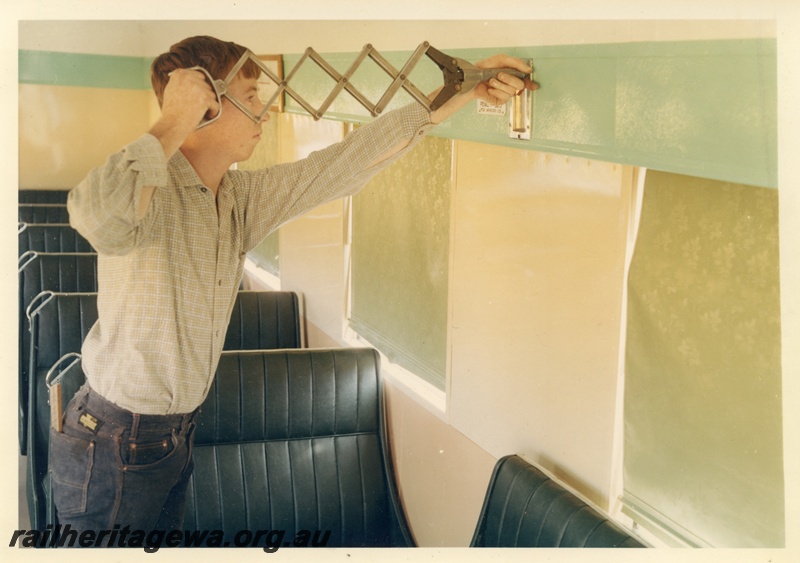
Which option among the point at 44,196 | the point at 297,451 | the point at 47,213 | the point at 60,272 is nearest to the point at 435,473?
the point at 297,451

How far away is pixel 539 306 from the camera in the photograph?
1746 mm

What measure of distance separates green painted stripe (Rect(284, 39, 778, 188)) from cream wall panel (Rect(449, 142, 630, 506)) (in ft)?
0.46

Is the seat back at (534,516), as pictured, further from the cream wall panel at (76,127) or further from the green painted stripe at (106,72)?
the cream wall panel at (76,127)

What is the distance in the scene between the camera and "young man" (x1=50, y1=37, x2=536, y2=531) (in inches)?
54.6

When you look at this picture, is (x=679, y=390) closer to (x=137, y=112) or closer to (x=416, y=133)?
(x=416, y=133)

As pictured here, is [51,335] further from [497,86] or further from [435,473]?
[497,86]

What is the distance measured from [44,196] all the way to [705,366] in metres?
3.95

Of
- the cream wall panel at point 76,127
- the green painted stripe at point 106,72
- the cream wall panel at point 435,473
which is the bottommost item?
the cream wall panel at point 435,473

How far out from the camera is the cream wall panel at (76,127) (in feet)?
14.5

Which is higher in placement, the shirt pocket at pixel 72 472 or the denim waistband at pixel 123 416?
the denim waistband at pixel 123 416

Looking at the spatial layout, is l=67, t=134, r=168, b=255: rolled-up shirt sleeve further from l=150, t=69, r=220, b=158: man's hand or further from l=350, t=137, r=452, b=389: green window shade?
l=350, t=137, r=452, b=389: green window shade

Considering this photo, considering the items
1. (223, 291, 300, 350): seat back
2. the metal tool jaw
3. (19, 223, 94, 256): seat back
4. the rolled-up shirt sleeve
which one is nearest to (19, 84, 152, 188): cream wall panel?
(19, 223, 94, 256): seat back

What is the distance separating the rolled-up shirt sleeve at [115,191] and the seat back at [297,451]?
3.96 feet

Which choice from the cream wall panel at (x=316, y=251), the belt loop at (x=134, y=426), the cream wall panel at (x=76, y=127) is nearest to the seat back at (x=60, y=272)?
the cream wall panel at (x=316, y=251)
